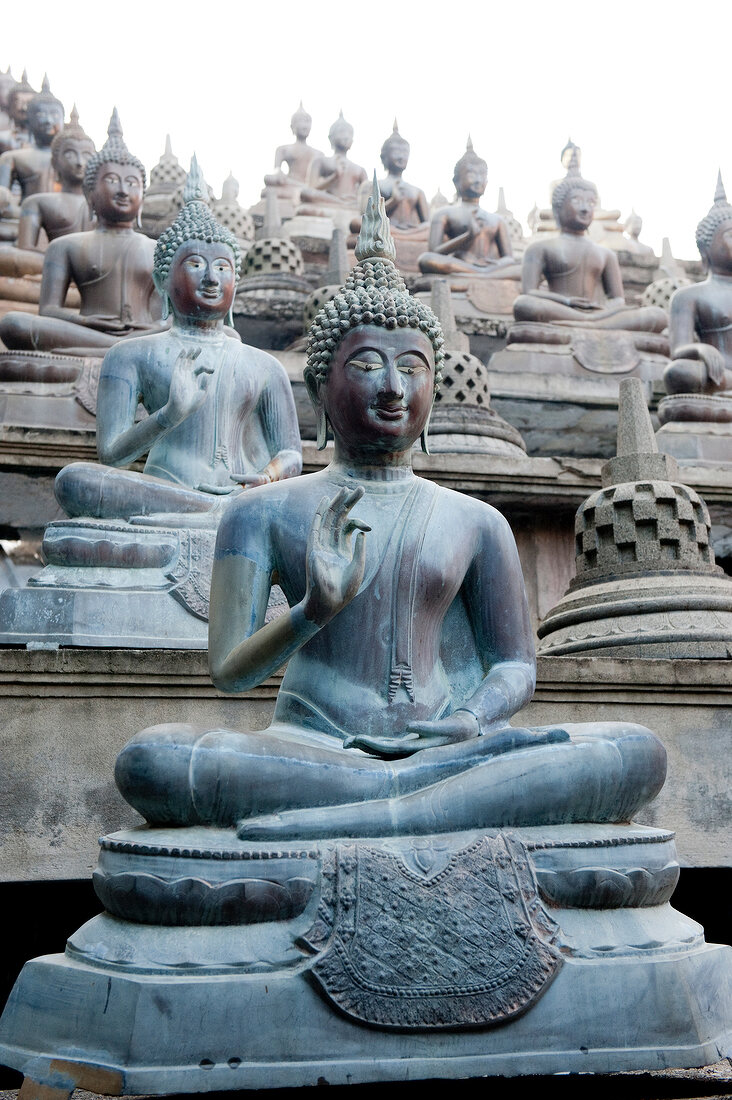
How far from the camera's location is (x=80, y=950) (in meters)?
3.05

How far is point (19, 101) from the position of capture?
25.8 m

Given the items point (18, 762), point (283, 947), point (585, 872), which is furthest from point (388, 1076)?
point (18, 762)

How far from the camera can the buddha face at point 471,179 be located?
683 inches

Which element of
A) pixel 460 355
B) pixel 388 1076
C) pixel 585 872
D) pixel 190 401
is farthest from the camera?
pixel 460 355

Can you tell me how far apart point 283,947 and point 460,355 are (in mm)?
6857

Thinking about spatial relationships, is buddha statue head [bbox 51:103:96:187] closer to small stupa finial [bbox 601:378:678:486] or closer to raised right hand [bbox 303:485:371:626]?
small stupa finial [bbox 601:378:678:486]

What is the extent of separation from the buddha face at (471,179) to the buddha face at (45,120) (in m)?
6.00

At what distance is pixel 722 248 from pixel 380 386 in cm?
842

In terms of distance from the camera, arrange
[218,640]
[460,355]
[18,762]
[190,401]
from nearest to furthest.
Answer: [218,640]
[18,762]
[190,401]
[460,355]

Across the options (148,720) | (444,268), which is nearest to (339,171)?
(444,268)

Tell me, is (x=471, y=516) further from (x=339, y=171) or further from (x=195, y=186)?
(x=339, y=171)

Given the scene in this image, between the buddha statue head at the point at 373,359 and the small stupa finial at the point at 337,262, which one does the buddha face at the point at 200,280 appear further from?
the small stupa finial at the point at 337,262

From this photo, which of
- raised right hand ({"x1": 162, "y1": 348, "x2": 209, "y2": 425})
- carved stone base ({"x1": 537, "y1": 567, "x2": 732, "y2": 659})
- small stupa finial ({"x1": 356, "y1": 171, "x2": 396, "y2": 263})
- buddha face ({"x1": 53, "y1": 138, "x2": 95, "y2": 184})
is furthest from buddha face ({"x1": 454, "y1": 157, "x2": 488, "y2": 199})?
small stupa finial ({"x1": 356, "y1": 171, "x2": 396, "y2": 263})

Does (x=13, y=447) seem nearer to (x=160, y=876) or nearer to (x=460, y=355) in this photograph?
(x=460, y=355)
